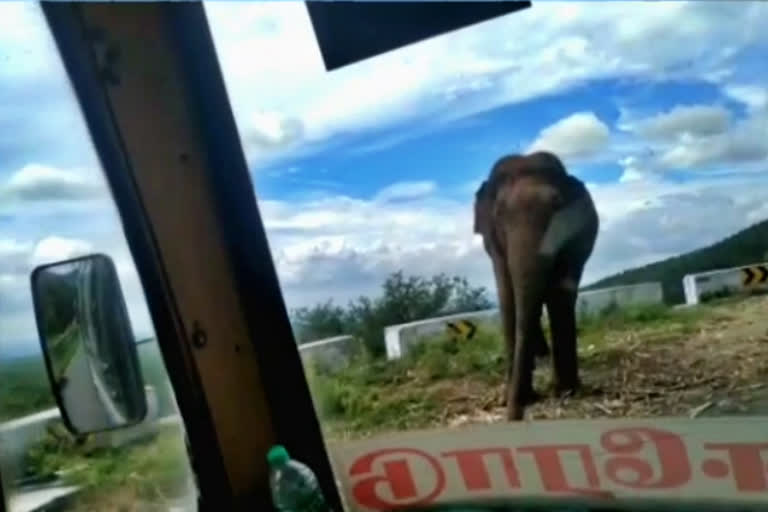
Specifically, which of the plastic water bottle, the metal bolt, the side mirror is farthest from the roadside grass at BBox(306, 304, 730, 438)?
the side mirror

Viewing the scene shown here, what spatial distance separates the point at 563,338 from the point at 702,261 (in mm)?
249

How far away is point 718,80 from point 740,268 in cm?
27

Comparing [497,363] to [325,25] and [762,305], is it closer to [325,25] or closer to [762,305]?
[762,305]

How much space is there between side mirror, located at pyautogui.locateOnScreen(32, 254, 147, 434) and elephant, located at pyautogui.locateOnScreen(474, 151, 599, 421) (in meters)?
0.70

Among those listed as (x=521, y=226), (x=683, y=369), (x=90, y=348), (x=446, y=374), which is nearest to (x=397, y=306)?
(x=446, y=374)

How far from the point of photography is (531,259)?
1.88 m

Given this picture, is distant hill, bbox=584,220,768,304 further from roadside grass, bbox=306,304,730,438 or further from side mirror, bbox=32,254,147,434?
side mirror, bbox=32,254,147,434

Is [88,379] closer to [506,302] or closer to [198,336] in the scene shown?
[198,336]

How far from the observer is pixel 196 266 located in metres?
2.15

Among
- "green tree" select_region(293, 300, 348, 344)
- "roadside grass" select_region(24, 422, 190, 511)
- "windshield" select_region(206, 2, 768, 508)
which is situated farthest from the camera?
"roadside grass" select_region(24, 422, 190, 511)

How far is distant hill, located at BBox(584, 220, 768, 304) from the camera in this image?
171 centimetres

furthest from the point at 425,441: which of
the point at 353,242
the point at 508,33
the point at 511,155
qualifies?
the point at 508,33

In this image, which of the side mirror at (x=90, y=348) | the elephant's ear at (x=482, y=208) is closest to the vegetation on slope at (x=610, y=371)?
the elephant's ear at (x=482, y=208)

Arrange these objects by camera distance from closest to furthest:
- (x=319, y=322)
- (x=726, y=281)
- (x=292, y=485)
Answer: (x=726, y=281), (x=319, y=322), (x=292, y=485)
